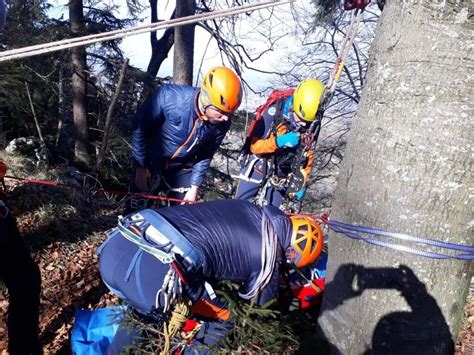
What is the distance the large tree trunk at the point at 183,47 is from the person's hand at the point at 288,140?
5518 millimetres

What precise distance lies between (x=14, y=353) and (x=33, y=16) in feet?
26.9

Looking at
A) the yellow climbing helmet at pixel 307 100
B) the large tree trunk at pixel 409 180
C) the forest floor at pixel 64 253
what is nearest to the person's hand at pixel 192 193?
the forest floor at pixel 64 253

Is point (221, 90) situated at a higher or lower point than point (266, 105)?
higher

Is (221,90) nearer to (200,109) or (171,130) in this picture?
(200,109)

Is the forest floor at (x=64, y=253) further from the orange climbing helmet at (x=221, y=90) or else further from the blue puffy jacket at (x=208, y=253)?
the orange climbing helmet at (x=221, y=90)

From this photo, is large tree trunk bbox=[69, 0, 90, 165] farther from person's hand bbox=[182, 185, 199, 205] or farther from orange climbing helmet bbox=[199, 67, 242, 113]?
orange climbing helmet bbox=[199, 67, 242, 113]

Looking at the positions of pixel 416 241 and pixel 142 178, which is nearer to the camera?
pixel 416 241

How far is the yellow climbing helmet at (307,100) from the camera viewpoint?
450 centimetres

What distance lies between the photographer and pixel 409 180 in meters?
1.78

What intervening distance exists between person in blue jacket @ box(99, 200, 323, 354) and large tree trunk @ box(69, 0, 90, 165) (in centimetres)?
688

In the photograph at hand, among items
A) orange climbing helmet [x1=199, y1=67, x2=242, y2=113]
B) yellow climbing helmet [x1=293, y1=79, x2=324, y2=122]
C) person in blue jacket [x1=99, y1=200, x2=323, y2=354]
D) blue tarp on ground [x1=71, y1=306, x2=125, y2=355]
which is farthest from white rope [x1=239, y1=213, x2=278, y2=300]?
yellow climbing helmet [x1=293, y1=79, x2=324, y2=122]

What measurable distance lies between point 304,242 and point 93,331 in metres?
1.68

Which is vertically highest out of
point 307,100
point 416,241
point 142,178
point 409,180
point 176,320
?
point 307,100

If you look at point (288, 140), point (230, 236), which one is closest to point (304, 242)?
point (230, 236)
